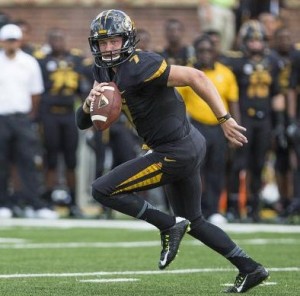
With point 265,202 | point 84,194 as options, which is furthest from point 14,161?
point 265,202

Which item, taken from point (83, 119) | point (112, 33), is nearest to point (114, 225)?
point (83, 119)

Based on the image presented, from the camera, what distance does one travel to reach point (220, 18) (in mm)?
16125

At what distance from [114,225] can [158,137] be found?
5735 mm

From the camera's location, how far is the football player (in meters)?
6.53

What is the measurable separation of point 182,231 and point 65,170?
7.50 metres

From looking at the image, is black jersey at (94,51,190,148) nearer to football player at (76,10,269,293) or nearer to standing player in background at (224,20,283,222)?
football player at (76,10,269,293)

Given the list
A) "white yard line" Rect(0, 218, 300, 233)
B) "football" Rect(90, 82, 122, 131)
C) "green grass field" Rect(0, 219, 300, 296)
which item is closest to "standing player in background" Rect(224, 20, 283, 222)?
"white yard line" Rect(0, 218, 300, 233)

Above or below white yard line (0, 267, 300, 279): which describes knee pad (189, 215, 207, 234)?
above

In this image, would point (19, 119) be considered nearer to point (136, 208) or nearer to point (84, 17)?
point (84, 17)

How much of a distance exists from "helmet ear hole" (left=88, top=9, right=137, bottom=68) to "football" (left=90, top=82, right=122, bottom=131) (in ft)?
0.61

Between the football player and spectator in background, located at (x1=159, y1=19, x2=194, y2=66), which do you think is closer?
the football player

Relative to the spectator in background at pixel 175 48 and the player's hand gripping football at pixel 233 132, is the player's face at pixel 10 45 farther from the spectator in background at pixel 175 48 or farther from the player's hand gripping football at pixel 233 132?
the player's hand gripping football at pixel 233 132

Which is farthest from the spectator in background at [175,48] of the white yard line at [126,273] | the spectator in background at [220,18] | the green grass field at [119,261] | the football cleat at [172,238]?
the football cleat at [172,238]

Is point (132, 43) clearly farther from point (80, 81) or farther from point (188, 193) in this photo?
point (80, 81)
